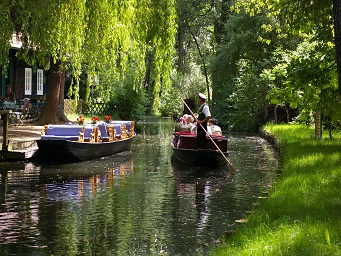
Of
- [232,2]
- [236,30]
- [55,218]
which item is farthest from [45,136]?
[232,2]

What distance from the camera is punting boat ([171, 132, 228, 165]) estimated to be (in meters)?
20.4

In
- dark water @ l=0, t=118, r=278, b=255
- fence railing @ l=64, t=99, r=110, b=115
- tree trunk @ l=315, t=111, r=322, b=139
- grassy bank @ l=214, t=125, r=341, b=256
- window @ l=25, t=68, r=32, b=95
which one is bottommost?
dark water @ l=0, t=118, r=278, b=255

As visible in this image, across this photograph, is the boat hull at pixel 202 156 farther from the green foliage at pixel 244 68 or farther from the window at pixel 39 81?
the window at pixel 39 81

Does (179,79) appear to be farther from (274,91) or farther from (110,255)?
(110,255)

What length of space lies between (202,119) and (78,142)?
404 cm

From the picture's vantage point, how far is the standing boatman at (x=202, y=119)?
2009 centimetres

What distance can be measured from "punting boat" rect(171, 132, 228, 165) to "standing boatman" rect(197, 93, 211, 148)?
20 centimetres

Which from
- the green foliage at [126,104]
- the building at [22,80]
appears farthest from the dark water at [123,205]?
the green foliage at [126,104]

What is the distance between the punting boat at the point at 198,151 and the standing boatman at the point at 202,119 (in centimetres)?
20

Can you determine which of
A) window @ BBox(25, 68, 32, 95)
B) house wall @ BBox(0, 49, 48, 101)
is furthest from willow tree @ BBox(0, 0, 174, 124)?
window @ BBox(25, 68, 32, 95)

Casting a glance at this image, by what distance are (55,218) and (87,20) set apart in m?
5.72

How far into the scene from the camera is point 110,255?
9.29 meters

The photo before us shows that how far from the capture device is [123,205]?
1330 cm

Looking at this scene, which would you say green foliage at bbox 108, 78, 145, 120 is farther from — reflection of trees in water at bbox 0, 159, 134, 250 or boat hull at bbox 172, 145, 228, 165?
boat hull at bbox 172, 145, 228, 165
